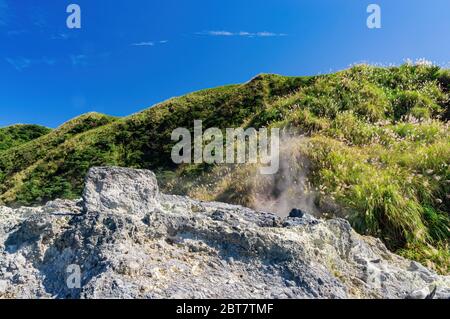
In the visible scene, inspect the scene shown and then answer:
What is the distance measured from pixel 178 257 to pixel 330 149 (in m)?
6.81

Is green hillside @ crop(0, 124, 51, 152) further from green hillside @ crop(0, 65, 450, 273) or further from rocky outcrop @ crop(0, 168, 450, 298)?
rocky outcrop @ crop(0, 168, 450, 298)

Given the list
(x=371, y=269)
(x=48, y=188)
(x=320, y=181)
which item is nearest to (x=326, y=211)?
A: (x=320, y=181)

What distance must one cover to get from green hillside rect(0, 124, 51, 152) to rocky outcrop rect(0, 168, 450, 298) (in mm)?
32810

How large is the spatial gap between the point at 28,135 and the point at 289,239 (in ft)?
123

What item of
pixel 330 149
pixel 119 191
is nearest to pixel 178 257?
pixel 119 191

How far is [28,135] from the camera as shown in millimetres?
36969

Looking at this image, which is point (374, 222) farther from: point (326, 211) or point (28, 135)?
point (28, 135)

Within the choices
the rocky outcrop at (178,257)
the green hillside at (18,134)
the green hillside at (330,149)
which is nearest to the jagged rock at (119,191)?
the rocky outcrop at (178,257)

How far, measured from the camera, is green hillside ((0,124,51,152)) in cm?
3459

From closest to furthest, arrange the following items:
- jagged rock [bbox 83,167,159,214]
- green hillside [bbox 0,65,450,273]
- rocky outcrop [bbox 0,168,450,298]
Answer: rocky outcrop [bbox 0,168,450,298]
jagged rock [bbox 83,167,159,214]
green hillside [bbox 0,65,450,273]

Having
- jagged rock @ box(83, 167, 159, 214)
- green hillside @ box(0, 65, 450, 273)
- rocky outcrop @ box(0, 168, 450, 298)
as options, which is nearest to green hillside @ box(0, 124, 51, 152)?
green hillside @ box(0, 65, 450, 273)

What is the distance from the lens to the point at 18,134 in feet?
120

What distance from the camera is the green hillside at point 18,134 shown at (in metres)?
34.6

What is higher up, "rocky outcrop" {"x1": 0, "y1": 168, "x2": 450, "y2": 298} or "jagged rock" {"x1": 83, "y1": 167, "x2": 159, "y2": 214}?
"jagged rock" {"x1": 83, "y1": 167, "x2": 159, "y2": 214}
